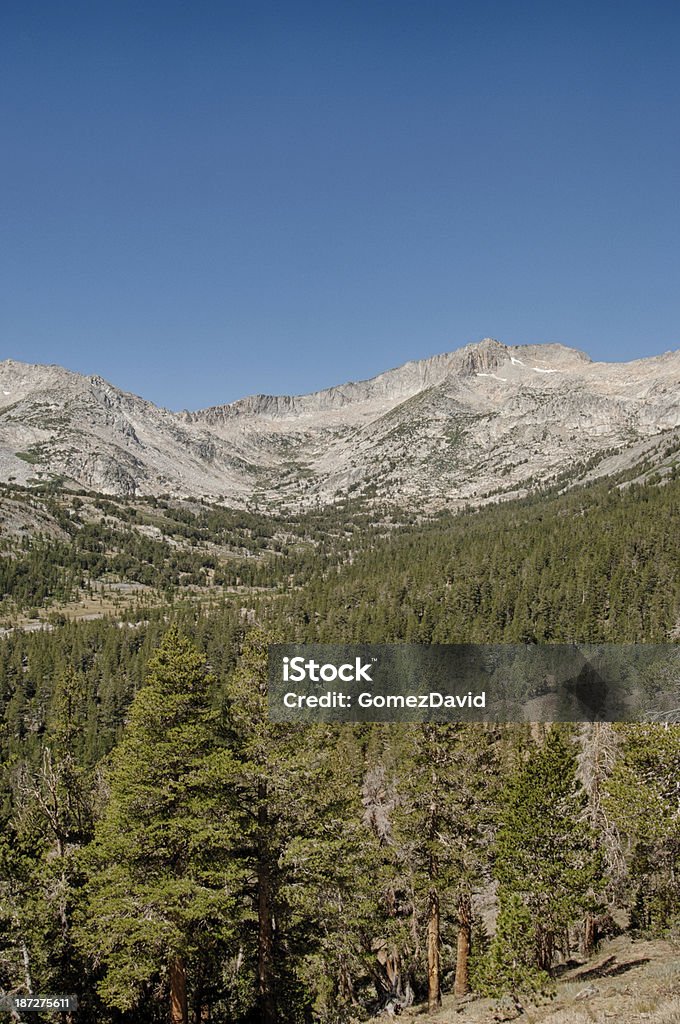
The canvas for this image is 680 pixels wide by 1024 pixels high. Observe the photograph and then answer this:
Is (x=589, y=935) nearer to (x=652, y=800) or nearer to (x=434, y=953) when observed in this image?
(x=434, y=953)

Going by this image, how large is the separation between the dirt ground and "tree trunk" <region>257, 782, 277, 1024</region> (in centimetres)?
688

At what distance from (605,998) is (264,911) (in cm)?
1172

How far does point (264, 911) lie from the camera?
74.5ft

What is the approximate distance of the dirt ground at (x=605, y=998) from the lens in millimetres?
18031

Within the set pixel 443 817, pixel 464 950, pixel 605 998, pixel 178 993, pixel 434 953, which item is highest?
pixel 443 817

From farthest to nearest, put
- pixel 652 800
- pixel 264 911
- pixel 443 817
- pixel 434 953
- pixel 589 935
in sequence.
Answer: pixel 589 935 → pixel 434 953 → pixel 443 817 → pixel 264 911 → pixel 652 800

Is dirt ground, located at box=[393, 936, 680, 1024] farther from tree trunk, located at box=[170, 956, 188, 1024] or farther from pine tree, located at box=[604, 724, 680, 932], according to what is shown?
tree trunk, located at box=[170, 956, 188, 1024]

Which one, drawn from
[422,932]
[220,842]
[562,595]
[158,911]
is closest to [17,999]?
[158,911]

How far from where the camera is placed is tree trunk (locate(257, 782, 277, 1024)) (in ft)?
73.5

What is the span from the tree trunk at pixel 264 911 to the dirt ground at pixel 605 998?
6879 millimetres

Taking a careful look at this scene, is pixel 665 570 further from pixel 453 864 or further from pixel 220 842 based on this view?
pixel 220 842

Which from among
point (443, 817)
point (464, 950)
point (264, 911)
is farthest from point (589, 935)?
point (264, 911)

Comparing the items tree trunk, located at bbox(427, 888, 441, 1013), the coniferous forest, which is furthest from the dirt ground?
the coniferous forest

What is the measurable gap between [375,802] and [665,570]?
112 m
